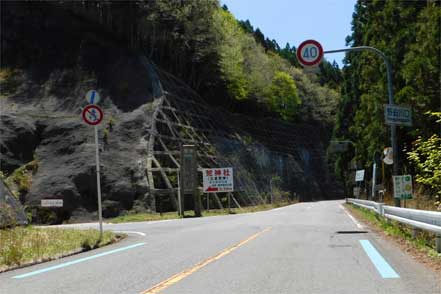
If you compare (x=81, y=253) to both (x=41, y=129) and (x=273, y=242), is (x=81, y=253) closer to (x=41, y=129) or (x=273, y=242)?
(x=273, y=242)

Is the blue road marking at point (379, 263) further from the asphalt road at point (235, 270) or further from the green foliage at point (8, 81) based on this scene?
the green foliage at point (8, 81)

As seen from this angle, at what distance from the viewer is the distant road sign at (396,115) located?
16334mm

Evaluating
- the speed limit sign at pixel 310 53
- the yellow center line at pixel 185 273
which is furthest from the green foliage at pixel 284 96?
the yellow center line at pixel 185 273

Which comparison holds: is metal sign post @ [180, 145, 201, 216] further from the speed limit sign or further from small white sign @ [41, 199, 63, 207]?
the speed limit sign

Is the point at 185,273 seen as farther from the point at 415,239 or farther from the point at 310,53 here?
the point at 310,53

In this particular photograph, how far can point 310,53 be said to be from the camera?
16.0 m

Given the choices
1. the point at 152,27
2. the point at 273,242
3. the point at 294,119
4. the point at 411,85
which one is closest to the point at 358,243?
the point at 273,242

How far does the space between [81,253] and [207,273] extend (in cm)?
484

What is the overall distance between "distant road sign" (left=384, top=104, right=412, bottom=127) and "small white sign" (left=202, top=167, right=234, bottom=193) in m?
25.6

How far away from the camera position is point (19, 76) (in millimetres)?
51312

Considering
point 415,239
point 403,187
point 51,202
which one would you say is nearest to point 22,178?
point 51,202

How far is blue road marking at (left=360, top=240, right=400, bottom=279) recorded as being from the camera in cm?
801

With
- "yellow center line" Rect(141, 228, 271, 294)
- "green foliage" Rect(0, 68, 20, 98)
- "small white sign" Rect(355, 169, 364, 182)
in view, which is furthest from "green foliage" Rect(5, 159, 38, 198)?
"yellow center line" Rect(141, 228, 271, 294)

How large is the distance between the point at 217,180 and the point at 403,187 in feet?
88.3
